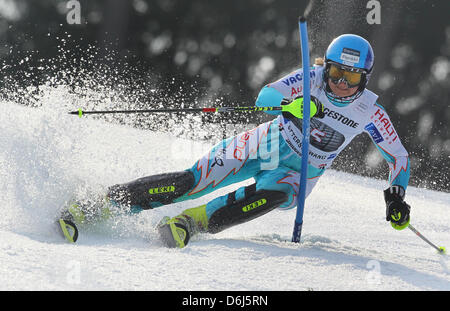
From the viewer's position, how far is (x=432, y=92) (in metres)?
12.8

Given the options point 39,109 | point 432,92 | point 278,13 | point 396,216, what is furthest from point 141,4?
point 396,216

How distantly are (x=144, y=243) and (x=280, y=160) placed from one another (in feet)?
2.91

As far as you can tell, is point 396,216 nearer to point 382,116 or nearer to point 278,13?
point 382,116

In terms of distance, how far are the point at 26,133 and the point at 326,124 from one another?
5.78ft

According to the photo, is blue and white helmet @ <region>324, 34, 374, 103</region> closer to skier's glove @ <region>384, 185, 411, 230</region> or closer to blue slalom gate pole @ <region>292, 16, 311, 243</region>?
blue slalom gate pole @ <region>292, 16, 311, 243</region>

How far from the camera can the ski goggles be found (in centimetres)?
276

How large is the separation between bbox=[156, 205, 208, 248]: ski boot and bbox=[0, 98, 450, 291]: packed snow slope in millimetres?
56

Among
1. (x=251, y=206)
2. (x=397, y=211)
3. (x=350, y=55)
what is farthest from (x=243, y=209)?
(x=350, y=55)

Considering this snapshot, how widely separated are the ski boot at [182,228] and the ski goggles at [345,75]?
38.5 inches

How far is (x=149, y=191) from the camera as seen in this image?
287 centimetres

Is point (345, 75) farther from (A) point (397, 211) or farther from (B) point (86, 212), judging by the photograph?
(B) point (86, 212)

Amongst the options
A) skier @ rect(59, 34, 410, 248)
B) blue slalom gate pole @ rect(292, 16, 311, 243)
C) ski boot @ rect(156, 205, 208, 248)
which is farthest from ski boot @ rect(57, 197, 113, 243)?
blue slalom gate pole @ rect(292, 16, 311, 243)

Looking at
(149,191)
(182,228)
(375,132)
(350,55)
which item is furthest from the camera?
(375,132)

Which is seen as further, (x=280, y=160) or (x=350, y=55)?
(x=280, y=160)
